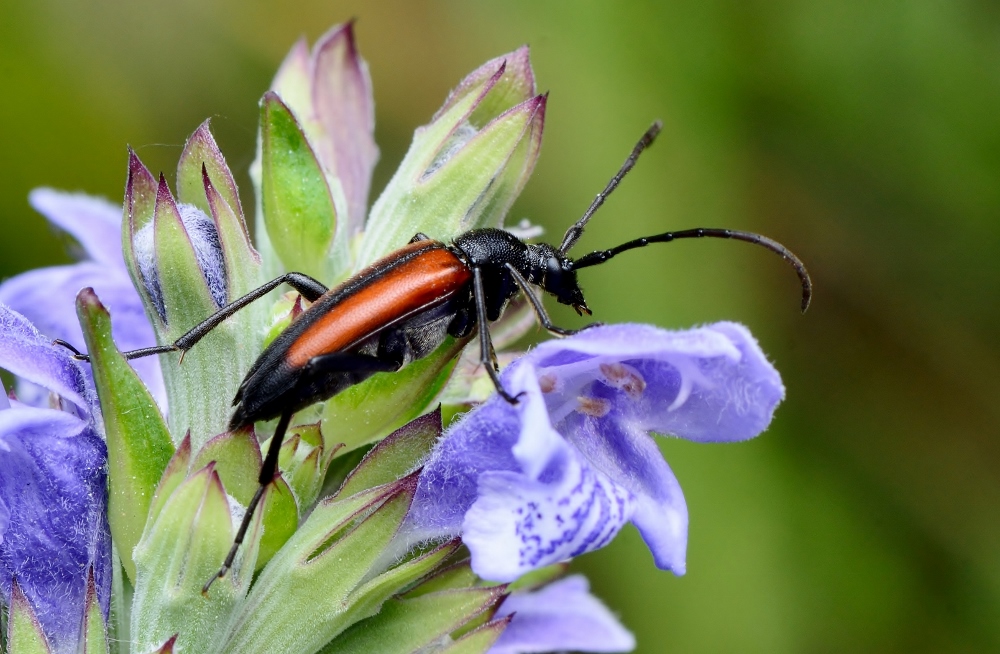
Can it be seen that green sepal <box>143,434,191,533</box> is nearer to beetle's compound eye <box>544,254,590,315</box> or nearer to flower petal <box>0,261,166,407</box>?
flower petal <box>0,261,166,407</box>

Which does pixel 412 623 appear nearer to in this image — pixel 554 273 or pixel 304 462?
pixel 304 462

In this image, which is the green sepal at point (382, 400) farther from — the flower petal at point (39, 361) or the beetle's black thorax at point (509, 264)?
the flower petal at point (39, 361)

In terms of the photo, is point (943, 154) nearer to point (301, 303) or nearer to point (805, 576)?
point (805, 576)

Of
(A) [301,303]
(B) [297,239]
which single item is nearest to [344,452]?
(A) [301,303]

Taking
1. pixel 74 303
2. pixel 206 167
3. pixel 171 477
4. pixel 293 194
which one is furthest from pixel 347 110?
pixel 171 477

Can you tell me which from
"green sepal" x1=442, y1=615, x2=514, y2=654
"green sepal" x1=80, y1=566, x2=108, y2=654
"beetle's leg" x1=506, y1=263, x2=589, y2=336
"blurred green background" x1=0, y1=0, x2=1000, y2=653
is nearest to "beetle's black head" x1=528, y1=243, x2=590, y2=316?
"beetle's leg" x1=506, y1=263, x2=589, y2=336
